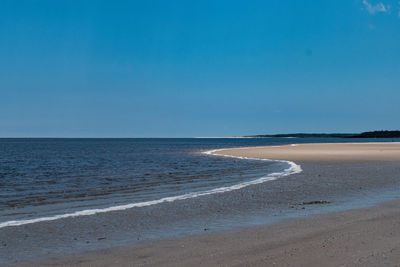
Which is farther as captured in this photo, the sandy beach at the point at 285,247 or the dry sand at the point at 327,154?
the dry sand at the point at 327,154

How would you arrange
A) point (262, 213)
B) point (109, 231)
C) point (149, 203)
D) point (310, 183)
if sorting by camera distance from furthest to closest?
point (310, 183), point (149, 203), point (262, 213), point (109, 231)

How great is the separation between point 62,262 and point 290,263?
385cm

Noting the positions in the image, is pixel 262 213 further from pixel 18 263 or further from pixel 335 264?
pixel 18 263

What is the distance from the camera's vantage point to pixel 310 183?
66.8 feet

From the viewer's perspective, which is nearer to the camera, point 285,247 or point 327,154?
point 285,247

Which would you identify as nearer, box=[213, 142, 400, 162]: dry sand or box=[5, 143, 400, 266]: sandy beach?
box=[5, 143, 400, 266]: sandy beach

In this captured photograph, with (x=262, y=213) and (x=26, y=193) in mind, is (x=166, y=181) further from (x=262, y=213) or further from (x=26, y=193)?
(x=262, y=213)

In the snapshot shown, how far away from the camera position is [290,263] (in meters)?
6.87

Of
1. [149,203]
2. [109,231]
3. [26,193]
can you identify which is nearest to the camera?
[109,231]

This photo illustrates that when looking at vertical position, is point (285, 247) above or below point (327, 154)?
below

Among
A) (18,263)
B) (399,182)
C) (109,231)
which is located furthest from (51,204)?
(399,182)

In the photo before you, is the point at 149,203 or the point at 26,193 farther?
the point at 26,193

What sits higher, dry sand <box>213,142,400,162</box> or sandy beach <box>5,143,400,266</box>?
dry sand <box>213,142,400,162</box>

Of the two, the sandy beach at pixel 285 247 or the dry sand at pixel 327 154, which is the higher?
the dry sand at pixel 327 154
